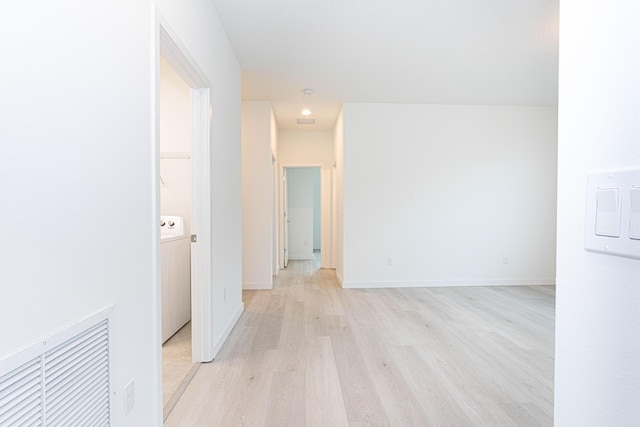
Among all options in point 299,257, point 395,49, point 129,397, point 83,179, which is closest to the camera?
point 83,179

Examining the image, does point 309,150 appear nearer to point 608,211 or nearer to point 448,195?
point 448,195

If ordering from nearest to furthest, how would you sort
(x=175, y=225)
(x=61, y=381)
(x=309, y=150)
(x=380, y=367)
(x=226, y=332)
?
(x=61, y=381), (x=380, y=367), (x=226, y=332), (x=175, y=225), (x=309, y=150)

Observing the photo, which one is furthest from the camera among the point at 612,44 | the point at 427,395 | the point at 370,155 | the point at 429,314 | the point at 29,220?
the point at 370,155

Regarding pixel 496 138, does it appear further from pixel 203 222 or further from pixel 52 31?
pixel 52 31

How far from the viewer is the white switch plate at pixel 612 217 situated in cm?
44

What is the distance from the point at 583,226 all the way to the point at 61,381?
123 centimetres

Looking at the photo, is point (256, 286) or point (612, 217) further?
point (256, 286)

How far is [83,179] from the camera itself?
97 centimetres

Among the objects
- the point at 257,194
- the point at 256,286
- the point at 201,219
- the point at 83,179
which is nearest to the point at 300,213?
the point at 257,194

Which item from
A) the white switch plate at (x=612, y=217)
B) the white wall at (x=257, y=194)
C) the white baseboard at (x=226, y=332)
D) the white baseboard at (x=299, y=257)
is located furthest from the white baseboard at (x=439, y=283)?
the white switch plate at (x=612, y=217)

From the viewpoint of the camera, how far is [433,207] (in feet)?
15.5

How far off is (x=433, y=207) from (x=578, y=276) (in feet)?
14.3

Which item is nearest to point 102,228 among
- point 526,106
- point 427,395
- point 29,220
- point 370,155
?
point 29,220

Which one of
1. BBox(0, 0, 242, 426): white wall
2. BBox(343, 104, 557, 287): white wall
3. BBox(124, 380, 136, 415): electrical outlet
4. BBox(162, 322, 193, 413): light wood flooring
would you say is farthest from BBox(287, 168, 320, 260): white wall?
BBox(124, 380, 136, 415): electrical outlet
